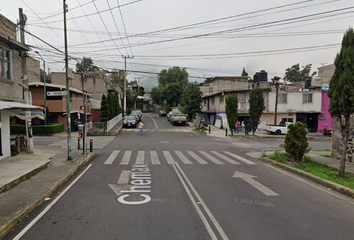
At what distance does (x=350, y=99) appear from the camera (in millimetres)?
7961

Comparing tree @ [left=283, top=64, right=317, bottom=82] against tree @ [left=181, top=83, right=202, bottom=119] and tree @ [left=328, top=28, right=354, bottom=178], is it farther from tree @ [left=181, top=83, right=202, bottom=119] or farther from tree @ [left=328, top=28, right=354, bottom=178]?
tree @ [left=328, top=28, right=354, bottom=178]

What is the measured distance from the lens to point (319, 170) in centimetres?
984

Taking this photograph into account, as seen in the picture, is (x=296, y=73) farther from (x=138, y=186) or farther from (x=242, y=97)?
(x=138, y=186)

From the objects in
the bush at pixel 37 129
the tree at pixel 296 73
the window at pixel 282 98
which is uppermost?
the tree at pixel 296 73

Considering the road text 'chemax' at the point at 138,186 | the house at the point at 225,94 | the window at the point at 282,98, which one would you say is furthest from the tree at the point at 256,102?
the road text 'chemax' at the point at 138,186

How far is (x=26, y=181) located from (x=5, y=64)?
23.1 feet

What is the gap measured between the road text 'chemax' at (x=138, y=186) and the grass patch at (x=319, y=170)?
6.61 metres

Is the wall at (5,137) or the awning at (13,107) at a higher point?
the awning at (13,107)

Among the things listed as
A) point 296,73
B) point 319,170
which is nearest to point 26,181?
point 319,170

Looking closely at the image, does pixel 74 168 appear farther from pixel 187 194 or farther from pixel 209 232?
pixel 209 232

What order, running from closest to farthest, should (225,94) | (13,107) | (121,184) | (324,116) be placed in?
(121,184) → (13,107) → (324,116) → (225,94)

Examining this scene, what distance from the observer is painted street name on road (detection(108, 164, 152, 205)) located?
6.22 meters

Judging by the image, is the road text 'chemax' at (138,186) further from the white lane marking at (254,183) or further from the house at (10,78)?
the house at (10,78)

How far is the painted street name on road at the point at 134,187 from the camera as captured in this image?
20.4 ft
